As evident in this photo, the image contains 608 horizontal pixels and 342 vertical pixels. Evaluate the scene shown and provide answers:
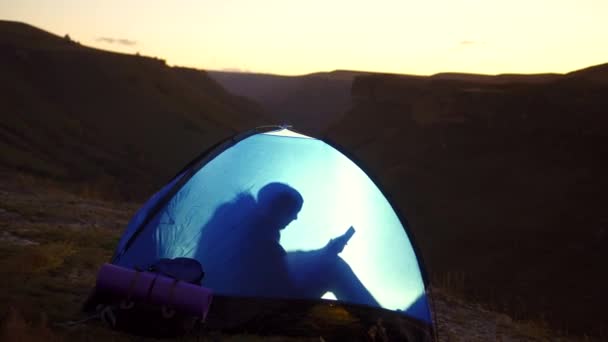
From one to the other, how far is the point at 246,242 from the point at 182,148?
34857mm

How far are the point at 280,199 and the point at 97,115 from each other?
36.3 metres

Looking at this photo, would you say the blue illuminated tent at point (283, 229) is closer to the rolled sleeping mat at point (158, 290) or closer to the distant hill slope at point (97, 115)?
the rolled sleeping mat at point (158, 290)

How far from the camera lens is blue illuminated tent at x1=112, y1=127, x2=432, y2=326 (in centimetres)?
627

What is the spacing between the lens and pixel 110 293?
5.30 metres

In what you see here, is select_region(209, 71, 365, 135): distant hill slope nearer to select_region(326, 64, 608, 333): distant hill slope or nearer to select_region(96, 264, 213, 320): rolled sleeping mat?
select_region(326, 64, 608, 333): distant hill slope

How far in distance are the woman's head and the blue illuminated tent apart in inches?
0.4

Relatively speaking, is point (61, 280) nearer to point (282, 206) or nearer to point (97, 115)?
point (282, 206)

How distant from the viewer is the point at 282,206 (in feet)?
21.0

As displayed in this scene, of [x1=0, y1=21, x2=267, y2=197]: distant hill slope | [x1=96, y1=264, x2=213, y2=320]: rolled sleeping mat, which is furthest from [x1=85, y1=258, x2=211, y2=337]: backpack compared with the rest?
[x1=0, y1=21, x2=267, y2=197]: distant hill slope

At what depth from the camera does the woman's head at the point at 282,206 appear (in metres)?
6.40

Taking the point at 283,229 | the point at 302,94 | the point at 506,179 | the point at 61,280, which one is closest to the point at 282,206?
the point at 283,229

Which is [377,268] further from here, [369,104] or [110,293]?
[369,104]

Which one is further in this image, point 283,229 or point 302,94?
point 302,94

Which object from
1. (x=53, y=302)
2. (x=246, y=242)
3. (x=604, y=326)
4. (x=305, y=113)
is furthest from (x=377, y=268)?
A: (x=305, y=113)
